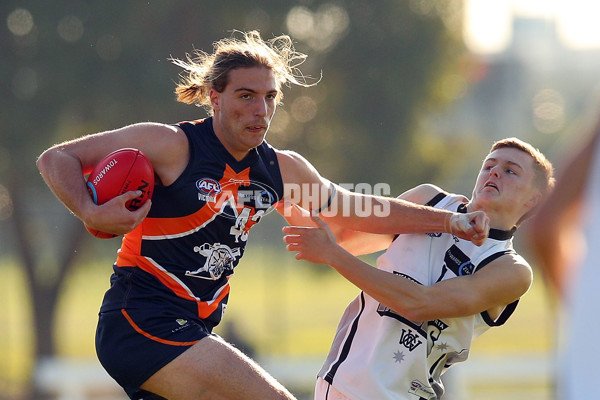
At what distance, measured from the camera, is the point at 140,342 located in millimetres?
4148

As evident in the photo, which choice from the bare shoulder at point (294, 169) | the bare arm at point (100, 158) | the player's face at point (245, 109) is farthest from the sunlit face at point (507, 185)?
the bare arm at point (100, 158)

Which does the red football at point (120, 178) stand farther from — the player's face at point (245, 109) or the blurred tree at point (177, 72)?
the blurred tree at point (177, 72)

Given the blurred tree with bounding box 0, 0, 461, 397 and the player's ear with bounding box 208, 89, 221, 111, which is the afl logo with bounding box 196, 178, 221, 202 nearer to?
the player's ear with bounding box 208, 89, 221, 111

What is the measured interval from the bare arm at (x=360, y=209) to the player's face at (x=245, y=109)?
1.07 feet

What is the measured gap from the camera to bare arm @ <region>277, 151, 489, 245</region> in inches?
176

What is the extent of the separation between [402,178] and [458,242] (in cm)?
947

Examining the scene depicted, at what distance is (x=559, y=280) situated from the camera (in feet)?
6.93

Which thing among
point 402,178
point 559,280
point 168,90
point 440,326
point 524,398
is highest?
point 168,90

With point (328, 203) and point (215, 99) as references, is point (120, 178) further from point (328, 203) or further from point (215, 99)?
point (328, 203)

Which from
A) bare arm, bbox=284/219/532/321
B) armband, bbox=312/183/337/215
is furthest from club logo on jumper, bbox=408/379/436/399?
armband, bbox=312/183/337/215

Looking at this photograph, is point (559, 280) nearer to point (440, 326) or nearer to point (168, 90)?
point (440, 326)

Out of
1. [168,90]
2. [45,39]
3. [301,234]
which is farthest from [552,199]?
[45,39]

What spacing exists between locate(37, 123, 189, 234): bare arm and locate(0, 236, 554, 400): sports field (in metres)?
8.41

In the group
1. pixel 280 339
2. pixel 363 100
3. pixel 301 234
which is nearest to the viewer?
pixel 301 234
